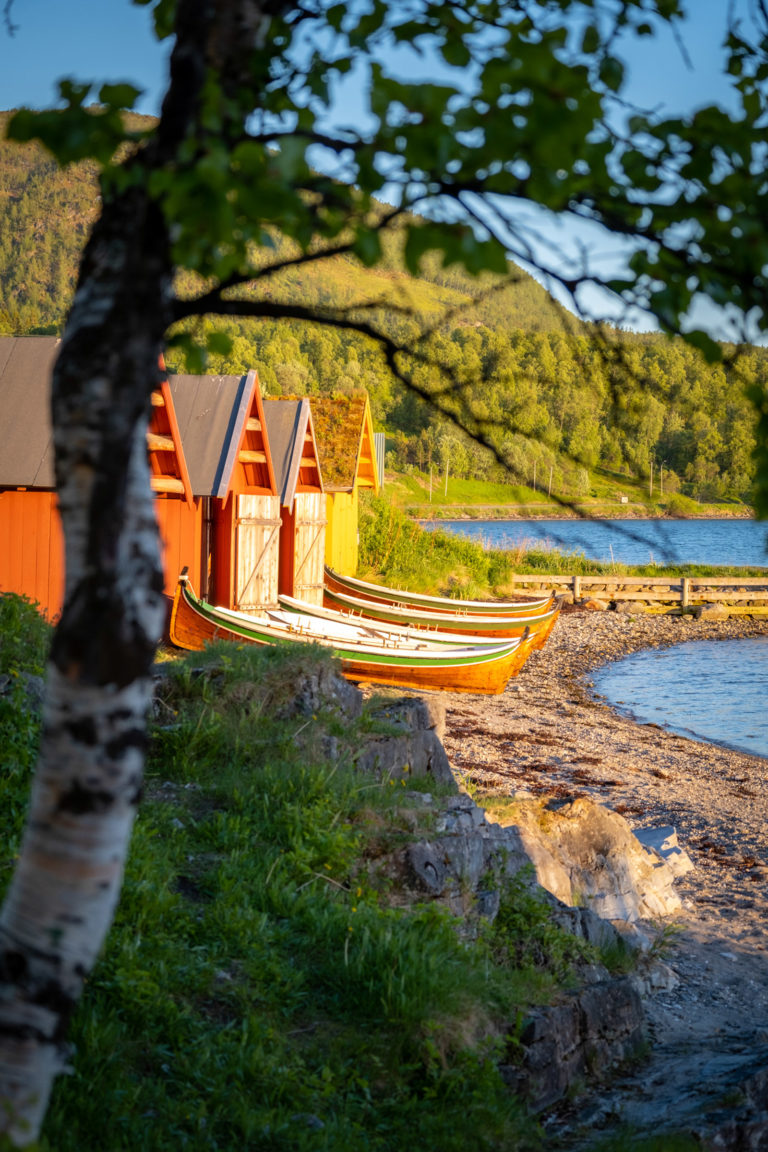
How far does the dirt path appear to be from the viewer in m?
4.93

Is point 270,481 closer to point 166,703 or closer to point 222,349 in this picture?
point 166,703

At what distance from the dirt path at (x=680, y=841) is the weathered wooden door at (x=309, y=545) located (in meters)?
A: 4.42

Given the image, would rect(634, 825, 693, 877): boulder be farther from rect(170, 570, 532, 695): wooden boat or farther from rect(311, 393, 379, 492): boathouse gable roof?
rect(311, 393, 379, 492): boathouse gable roof

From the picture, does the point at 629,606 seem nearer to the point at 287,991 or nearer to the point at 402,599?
the point at 402,599

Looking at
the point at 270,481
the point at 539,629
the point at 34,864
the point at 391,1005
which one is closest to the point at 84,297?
the point at 34,864

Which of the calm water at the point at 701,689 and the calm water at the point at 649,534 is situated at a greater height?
the calm water at the point at 649,534

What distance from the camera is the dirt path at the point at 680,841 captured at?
4926 millimetres

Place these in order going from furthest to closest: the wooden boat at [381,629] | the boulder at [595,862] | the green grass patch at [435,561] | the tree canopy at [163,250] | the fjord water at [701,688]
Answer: the green grass patch at [435,561] → the fjord water at [701,688] → the wooden boat at [381,629] → the boulder at [595,862] → the tree canopy at [163,250]

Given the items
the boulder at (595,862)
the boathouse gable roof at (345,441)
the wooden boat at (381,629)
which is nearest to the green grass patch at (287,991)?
the boulder at (595,862)

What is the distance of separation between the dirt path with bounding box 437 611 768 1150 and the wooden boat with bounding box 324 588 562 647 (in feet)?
5.28

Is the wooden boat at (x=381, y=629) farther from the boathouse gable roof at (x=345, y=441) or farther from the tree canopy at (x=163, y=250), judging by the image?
the tree canopy at (x=163, y=250)

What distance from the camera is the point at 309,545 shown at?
70.2ft

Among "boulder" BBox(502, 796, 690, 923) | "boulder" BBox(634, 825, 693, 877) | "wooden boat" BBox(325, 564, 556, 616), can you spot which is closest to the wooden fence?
"wooden boat" BBox(325, 564, 556, 616)

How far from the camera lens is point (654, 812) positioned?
13469 mm
